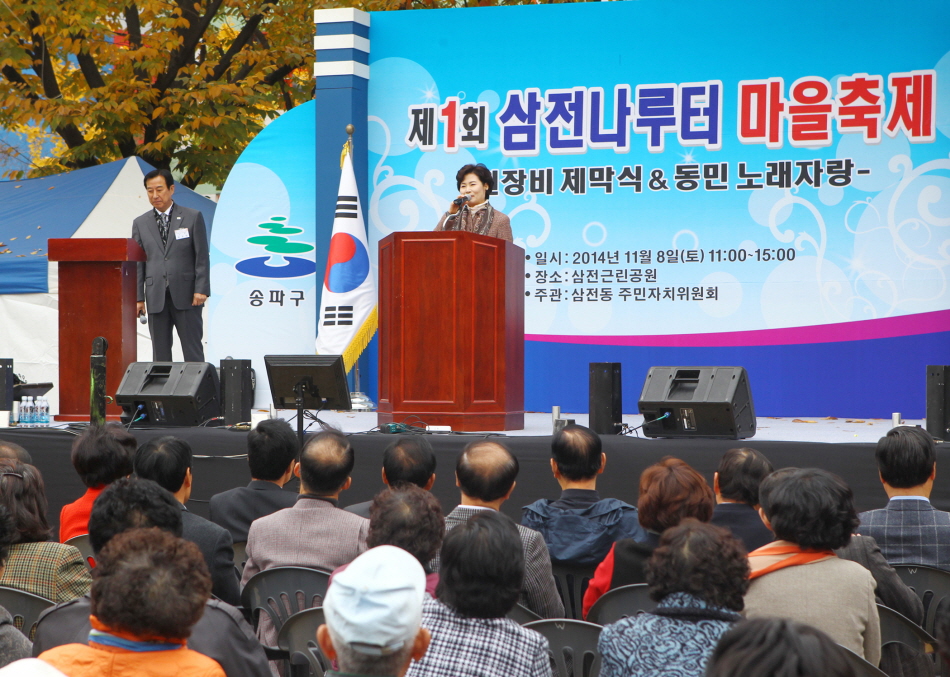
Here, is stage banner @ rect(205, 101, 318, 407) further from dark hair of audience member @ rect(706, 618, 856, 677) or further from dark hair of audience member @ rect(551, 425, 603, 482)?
dark hair of audience member @ rect(706, 618, 856, 677)

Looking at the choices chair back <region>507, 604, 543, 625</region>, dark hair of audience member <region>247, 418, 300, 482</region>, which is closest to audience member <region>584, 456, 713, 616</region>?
chair back <region>507, 604, 543, 625</region>

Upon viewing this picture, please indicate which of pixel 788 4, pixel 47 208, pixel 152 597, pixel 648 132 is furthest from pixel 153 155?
pixel 152 597

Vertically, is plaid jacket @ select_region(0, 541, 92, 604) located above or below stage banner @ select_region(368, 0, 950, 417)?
below

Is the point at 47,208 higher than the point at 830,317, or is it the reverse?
the point at 47,208

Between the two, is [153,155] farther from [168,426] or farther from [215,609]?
[215,609]

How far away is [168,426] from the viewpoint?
5.35 m

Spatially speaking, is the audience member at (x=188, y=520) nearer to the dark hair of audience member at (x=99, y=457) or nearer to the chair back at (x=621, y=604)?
the dark hair of audience member at (x=99, y=457)

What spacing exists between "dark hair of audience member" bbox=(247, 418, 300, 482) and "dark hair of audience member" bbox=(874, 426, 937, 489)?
1.88 meters

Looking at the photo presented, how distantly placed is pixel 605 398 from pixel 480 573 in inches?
122

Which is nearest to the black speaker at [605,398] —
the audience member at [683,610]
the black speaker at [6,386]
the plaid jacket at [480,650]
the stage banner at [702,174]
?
the stage banner at [702,174]

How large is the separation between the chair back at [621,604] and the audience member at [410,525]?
39 cm

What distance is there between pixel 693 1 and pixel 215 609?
612 cm

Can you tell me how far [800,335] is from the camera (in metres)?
6.84

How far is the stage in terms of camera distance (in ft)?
14.7
